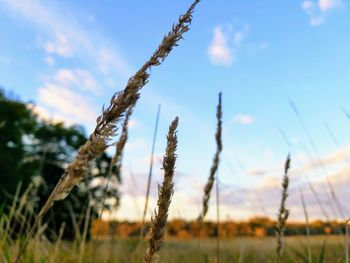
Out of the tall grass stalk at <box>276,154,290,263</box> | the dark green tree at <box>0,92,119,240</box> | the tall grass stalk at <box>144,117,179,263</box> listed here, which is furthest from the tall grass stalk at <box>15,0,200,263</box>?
the dark green tree at <box>0,92,119,240</box>

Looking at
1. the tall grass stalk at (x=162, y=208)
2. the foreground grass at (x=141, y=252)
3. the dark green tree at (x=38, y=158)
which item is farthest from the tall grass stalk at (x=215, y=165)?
the dark green tree at (x=38, y=158)

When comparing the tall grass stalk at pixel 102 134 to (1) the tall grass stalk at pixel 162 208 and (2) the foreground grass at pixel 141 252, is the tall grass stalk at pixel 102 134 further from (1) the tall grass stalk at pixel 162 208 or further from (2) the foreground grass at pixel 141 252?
(2) the foreground grass at pixel 141 252

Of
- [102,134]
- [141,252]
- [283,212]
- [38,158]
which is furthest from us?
[38,158]

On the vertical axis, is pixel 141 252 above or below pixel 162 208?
above

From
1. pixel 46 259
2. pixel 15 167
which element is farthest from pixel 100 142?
pixel 15 167

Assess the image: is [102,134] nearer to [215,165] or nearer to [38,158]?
[215,165]

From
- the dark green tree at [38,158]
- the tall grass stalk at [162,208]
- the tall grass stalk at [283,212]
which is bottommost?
the tall grass stalk at [162,208]

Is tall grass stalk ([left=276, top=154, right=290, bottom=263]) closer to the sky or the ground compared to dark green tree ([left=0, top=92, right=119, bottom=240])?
closer to the ground

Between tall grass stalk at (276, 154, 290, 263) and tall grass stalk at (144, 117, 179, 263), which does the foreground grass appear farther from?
tall grass stalk at (144, 117, 179, 263)

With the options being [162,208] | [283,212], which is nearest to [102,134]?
[162,208]

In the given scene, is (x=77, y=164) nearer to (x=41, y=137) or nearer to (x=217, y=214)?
(x=217, y=214)

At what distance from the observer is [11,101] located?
111 ft

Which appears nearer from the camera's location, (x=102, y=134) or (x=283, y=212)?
(x=102, y=134)

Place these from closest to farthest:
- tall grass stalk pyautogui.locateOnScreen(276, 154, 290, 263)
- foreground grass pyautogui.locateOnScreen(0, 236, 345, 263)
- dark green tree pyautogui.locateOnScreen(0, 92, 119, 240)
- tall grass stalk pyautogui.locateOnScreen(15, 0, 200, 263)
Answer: tall grass stalk pyautogui.locateOnScreen(15, 0, 200, 263) → tall grass stalk pyautogui.locateOnScreen(276, 154, 290, 263) → foreground grass pyautogui.locateOnScreen(0, 236, 345, 263) → dark green tree pyautogui.locateOnScreen(0, 92, 119, 240)
